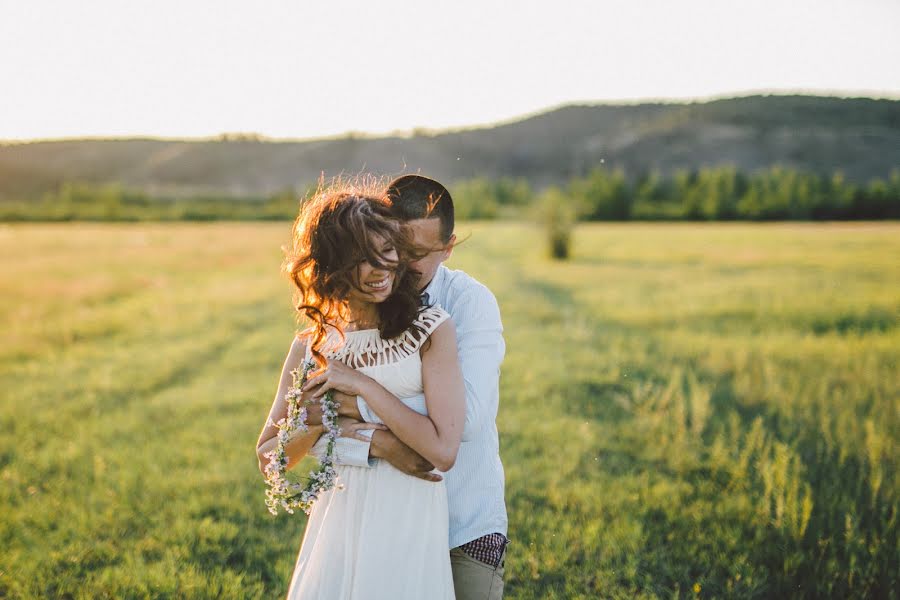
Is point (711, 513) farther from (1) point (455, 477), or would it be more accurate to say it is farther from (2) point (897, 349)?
(2) point (897, 349)

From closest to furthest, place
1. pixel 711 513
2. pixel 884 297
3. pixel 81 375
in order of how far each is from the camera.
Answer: pixel 711 513
pixel 81 375
pixel 884 297

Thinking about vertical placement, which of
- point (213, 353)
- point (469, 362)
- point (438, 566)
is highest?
point (469, 362)

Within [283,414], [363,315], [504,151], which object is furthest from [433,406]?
[504,151]

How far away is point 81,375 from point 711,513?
10272mm

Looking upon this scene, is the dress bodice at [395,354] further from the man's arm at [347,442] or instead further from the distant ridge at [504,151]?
the distant ridge at [504,151]

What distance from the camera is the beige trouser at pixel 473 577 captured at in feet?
9.00

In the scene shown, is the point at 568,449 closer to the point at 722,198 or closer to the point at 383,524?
the point at 383,524

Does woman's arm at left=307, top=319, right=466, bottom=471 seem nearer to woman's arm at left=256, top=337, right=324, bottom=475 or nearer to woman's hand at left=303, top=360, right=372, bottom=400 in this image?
woman's hand at left=303, top=360, right=372, bottom=400

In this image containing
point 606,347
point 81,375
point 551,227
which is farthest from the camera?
point 551,227

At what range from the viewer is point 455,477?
2783mm

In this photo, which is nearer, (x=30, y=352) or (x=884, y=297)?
(x=30, y=352)

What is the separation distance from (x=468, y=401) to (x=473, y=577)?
0.79m

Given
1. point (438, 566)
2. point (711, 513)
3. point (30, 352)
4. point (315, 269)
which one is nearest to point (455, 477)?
point (438, 566)

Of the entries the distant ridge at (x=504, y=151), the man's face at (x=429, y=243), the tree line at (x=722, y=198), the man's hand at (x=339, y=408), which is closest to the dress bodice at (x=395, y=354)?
the man's hand at (x=339, y=408)
